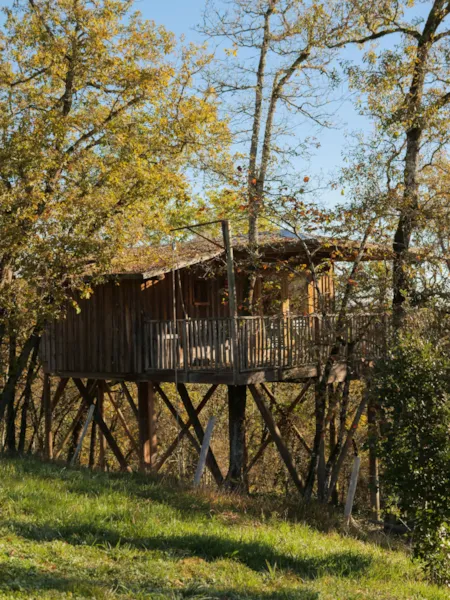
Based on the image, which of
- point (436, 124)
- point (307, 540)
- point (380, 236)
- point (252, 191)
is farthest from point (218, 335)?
point (436, 124)

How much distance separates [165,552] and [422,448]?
3.60 m

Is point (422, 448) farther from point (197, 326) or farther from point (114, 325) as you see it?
point (114, 325)

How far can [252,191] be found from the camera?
1529 cm

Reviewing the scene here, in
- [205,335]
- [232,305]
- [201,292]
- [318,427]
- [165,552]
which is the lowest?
[165,552]

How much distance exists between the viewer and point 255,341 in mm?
15031

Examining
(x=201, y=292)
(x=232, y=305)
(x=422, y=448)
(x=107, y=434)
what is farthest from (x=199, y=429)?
(x=422, y=448)

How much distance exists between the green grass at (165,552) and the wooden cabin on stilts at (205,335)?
4.03 metres

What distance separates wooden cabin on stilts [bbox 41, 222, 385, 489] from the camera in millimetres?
14998

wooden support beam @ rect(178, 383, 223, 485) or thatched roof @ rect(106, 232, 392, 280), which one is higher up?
thatched roof @ rect(106, 232, 392, 280)

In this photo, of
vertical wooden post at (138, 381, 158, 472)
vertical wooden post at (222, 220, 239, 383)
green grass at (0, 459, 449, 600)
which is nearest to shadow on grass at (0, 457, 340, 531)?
green grass at (0, 459, 449, 600)

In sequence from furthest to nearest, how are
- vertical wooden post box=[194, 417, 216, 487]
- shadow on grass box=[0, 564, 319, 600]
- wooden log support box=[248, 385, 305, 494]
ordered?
wooden log support box=[248, 385, 305, 494]
vertical wooden post box=[194, 417, 216, 487]
shadow on grass box=[0, 564, 319, 600]

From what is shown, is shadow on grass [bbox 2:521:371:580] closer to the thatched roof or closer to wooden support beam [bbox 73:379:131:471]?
the thatched roof

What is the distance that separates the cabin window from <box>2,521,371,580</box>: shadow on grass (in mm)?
11152

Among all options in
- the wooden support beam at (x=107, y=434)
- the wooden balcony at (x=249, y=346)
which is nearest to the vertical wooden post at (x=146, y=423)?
the wooden support beam at (x=107, y=434)
